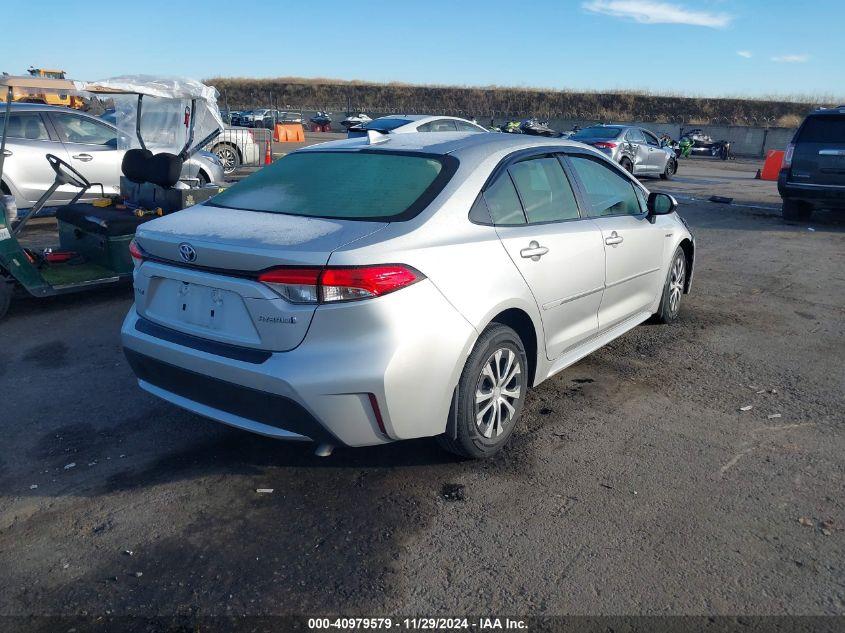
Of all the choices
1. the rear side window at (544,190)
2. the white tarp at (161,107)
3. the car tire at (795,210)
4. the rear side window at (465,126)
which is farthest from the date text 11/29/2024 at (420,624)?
the rear side window at (465,126)

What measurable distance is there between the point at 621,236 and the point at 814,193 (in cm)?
880

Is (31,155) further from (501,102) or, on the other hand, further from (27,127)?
(501,102)

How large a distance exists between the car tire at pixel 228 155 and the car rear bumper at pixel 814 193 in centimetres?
1162

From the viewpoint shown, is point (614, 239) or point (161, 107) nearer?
point (614, 239)

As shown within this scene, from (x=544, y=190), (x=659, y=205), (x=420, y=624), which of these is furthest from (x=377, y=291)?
(x=659, y=205)

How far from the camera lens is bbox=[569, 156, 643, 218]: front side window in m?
4.55

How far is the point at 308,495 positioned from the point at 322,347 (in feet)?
2.71

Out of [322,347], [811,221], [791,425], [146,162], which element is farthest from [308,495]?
[811,221]

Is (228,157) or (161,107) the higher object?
(161,107)

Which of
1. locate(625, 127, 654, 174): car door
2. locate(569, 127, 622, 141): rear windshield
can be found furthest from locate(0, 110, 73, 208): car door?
locate(625, 127, 654, 174): car door

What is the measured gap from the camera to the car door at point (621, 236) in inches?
179

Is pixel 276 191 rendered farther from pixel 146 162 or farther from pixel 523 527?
pixel 146 162

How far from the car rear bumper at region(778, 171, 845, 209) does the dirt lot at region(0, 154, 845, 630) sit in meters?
7.61

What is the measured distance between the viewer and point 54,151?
32.2 feet
